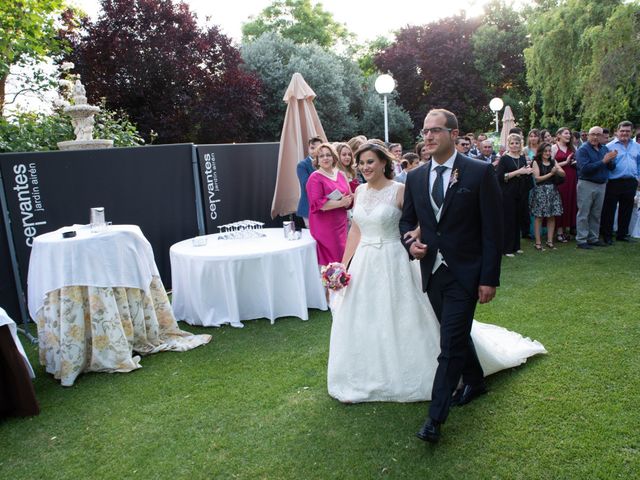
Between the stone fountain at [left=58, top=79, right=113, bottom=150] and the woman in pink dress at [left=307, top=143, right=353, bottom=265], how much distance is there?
3491 millimetres

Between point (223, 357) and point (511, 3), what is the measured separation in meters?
36.5

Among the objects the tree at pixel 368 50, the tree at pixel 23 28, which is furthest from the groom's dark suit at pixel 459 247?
the tree at pixel 368 50

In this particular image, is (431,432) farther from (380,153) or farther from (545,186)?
(545,186)

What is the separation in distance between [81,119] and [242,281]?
3817mm

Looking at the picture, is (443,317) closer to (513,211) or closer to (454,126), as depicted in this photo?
(454,126)

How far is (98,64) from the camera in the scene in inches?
703

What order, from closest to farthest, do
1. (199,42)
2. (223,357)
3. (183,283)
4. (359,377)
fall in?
(359,377), (223,357), (183,283), (199,42)

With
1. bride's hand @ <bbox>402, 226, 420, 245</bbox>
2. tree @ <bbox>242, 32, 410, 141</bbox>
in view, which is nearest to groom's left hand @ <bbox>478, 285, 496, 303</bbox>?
bride's hand @ <bbox>402, 226, 420, 245</bbox>

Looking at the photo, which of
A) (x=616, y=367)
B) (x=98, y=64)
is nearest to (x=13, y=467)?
(x=616, y=367)

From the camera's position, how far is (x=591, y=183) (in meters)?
8.36

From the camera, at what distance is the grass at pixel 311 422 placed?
2.97 m

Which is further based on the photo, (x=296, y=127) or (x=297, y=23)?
(x=297, y=23)

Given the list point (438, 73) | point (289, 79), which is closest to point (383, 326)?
point (289, 79)

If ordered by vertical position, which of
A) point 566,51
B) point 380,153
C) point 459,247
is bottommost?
point 459,247
